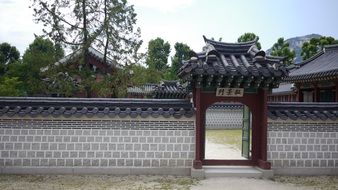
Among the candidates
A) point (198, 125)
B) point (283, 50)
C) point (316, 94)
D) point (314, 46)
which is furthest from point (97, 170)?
point (283, 50)

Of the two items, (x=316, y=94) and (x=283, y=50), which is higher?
(x=283, y=50)

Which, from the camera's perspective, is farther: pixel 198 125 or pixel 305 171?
pixel 305 171

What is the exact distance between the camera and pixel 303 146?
419 inches

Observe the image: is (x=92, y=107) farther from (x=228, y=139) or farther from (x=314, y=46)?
(x=314, y=46)

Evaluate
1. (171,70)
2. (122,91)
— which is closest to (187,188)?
(122,91)

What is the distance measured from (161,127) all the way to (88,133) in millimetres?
2107

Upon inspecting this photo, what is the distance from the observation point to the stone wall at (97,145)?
32.9ft

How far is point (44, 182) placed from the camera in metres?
9.04

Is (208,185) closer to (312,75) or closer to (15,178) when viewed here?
(15,178)

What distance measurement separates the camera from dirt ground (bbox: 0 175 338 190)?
28.5 feet

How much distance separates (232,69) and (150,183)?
3809 millimetres

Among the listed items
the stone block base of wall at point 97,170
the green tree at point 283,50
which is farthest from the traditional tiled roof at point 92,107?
the green tree at point 283,50

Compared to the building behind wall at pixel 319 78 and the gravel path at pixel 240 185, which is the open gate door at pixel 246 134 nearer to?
the gravel path at pixel 240 185

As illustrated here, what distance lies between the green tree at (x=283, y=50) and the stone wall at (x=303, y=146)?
28.8m
